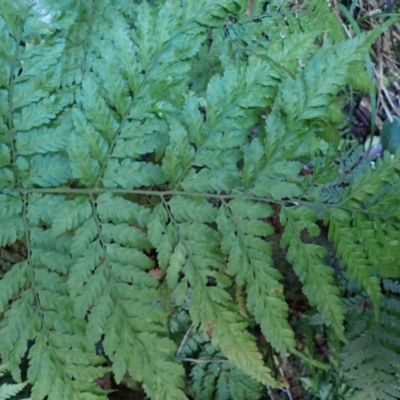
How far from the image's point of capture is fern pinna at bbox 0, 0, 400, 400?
4.25 ft

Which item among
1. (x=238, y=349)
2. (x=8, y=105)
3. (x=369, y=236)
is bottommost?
(x=238, y=349)

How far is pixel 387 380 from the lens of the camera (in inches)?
83.2

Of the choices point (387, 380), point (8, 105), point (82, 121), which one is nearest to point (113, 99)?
point (82, 121)

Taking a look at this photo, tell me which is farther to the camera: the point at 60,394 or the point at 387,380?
the point at 387,380

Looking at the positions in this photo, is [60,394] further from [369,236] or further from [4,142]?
[369,236]

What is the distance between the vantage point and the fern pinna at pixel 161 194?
1.30 metres

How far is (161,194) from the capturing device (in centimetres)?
142

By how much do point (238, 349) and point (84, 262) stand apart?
519 millimetres

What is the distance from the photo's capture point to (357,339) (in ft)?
7.12

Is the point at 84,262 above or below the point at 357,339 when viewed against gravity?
above

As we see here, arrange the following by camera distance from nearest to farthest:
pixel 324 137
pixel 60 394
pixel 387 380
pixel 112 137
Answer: pixel 60 394
pixel 112 137
pixel 324 137
pixel 387 380

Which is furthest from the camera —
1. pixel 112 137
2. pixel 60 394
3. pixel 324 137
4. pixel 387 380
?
pixel 387 380

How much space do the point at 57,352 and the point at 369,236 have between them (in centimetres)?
98

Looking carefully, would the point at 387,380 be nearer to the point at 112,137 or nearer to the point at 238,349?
the point at 238,349
